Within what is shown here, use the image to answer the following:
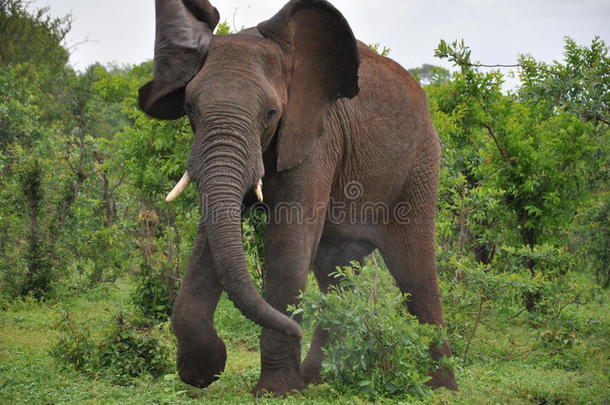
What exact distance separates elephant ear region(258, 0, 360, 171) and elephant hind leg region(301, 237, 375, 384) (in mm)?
1602

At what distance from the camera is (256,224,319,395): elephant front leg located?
5.95 meters

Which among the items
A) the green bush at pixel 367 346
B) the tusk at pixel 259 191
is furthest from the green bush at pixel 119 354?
the tusk at pixel 259 191

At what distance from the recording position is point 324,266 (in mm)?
7961

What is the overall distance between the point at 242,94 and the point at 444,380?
3.31 metres

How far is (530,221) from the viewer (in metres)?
11.3

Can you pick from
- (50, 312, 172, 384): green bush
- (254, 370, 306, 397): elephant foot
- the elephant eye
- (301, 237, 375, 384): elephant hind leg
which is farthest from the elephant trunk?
(301, 237, 375, 384): elephant hind leg

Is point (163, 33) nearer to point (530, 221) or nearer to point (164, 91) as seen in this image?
point (164, 91)

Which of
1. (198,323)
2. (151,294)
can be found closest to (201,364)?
(198,323)

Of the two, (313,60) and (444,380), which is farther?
(444,380)

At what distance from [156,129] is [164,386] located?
11.3 feet

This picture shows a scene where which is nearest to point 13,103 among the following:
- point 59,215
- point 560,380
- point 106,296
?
point 59,215

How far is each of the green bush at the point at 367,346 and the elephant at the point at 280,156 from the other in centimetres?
32

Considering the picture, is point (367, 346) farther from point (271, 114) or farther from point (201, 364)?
point (271, 114)

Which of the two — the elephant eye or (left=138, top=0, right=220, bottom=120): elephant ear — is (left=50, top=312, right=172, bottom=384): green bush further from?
the elephant eye
